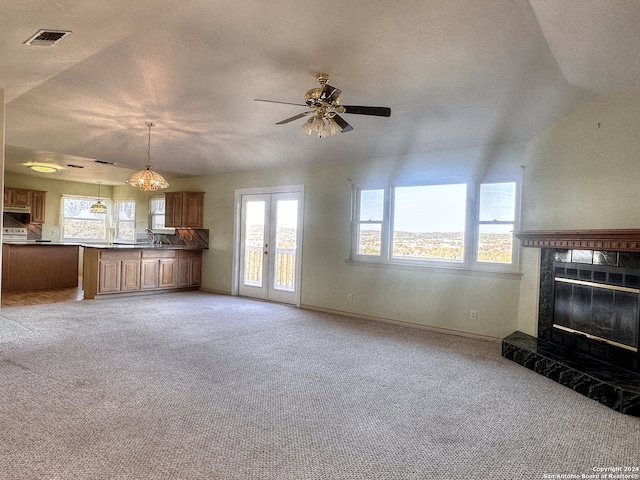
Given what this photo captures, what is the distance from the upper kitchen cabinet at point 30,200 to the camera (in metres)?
8.85

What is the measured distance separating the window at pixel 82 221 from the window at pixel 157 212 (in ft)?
6.54

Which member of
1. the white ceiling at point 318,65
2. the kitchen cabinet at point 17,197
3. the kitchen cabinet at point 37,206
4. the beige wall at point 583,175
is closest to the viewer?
the white ceiling at point 318,65

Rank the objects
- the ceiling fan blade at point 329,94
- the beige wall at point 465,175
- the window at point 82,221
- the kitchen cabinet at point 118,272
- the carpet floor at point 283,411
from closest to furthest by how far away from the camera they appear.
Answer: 1. the carpet floor at point 283,411
2. the ceiling fan blade at point 329,94
3. the beige wall at point 465,175
4. the kitchen cabinet at point 118,272
5. the window at point 82,221

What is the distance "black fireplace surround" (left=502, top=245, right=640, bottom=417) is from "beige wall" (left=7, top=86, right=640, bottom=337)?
0.27 metres

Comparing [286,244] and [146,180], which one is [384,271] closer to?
[286,244]

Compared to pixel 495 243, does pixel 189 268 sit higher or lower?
lower

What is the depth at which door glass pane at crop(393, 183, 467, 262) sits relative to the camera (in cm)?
517

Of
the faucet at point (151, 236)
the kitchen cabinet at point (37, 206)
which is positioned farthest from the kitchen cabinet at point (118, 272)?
the kitchen cabinet at point (37, 206)

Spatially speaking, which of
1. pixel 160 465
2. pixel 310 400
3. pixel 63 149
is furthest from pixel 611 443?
pixel 63 149

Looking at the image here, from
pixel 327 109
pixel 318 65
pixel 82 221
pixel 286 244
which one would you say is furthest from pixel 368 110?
pixel 82 221

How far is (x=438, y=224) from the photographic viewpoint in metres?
5.33

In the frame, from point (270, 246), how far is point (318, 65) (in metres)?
4.11

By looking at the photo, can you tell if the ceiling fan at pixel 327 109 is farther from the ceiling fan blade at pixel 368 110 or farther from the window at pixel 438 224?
the window at pixel 438 224

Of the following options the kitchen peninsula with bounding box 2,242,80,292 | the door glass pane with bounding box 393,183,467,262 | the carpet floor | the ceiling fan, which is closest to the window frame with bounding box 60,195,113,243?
the kitchen peninsula with bounding box 2,242,80,292
